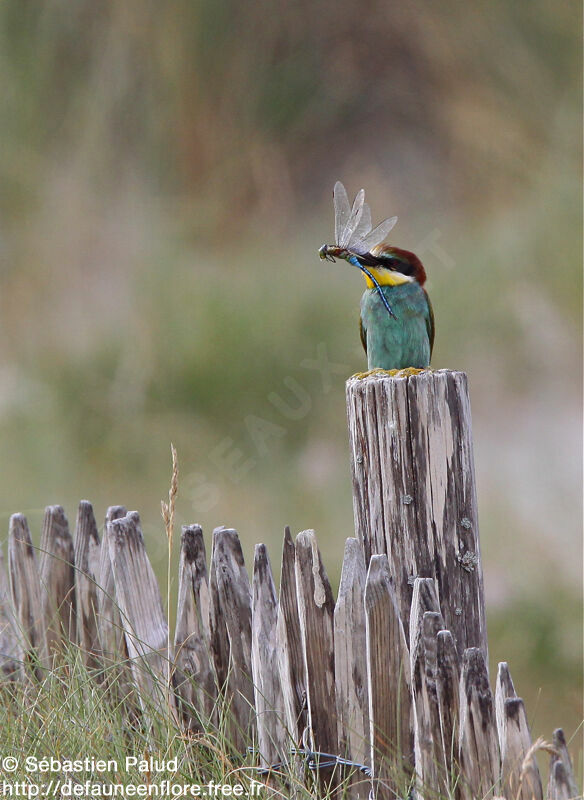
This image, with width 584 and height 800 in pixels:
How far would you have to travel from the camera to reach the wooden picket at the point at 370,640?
1.47 metres

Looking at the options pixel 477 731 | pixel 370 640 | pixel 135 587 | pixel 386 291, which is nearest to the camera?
pixel 477 731

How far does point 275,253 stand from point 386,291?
4007 mm

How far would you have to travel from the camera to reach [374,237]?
6.67 feet

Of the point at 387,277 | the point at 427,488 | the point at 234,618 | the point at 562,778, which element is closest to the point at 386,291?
the point at 387,277

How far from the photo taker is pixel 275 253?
603 centimetres

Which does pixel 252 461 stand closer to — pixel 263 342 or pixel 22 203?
pixel 263 342

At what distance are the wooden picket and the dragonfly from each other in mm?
386

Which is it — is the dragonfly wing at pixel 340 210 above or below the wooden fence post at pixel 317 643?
above

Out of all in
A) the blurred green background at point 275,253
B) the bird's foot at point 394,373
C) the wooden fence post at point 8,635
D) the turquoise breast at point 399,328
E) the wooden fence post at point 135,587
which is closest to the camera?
the bird's foot at point 394,373

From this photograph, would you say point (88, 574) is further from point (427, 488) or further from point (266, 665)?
point (427, 488)

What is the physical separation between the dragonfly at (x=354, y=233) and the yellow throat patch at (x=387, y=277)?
0.08 ft

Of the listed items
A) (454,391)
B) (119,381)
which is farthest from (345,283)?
(454,391)

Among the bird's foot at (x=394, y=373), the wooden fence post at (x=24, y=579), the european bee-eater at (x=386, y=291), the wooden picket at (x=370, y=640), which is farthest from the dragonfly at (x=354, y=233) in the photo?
the wooden fence post at (x=24, y=579)

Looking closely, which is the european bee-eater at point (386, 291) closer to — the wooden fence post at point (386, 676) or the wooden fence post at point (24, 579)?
the wooden fence post at point (386, 676)
